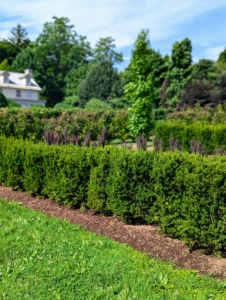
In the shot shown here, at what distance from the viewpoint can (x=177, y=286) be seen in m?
2.90

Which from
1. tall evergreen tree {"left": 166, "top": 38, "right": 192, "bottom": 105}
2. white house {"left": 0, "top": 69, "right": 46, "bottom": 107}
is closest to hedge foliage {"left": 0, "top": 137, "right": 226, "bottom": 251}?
tall evergreen tree {"left": 166, "top": 38, "right": 192, "bottom": 105}

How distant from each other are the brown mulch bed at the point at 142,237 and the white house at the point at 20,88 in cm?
3886

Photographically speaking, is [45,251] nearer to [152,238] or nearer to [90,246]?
[90,246]

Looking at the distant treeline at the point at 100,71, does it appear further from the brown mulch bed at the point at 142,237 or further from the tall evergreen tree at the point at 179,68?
the brown mulch bed at the point at 142,237

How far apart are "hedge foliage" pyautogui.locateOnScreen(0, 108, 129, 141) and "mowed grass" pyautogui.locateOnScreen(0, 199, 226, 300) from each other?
A: 960cm

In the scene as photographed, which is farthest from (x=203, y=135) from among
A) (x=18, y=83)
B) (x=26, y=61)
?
(x=26, y=61)

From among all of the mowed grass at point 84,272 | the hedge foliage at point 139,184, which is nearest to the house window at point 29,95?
the hedge foliage at point 139,184

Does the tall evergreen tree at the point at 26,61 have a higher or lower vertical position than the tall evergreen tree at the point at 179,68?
higher

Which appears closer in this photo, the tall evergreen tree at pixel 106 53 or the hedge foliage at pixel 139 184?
the hedge foliage at pixel 139 184

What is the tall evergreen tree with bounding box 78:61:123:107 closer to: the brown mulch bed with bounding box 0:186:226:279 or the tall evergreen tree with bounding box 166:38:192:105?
the tall evergreen tree with bounding box 166:38:192:105

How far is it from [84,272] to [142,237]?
1.21 meters

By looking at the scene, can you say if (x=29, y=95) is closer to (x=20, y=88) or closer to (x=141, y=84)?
(x=20, y=88)

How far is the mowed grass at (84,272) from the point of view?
274 cm

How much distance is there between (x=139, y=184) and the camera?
4445 millimetres
